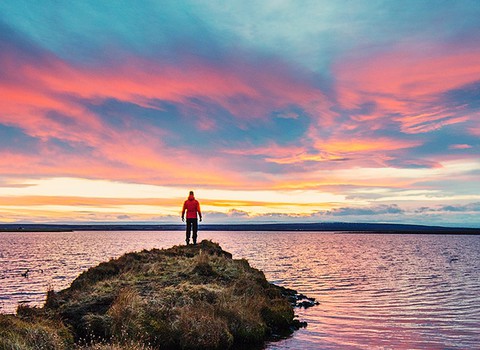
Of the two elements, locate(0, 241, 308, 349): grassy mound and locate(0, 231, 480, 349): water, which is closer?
locate(0, 241, 308, 349): grassy mound

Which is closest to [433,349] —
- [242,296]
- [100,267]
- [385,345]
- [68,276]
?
[385,345]

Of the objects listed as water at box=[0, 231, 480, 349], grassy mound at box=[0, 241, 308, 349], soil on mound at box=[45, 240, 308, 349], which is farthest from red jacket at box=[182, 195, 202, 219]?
water at box=[0, 231, 480, 349]

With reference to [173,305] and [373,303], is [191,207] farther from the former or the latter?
[373,303]

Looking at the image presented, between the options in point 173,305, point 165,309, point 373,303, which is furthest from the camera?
point 373,303

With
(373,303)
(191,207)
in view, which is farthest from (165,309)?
(373,303)

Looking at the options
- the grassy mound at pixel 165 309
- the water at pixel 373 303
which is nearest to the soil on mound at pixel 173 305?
the grassy mound at pixel 165 309

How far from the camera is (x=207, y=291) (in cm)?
2056

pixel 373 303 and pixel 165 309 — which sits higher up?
pixel 165 309

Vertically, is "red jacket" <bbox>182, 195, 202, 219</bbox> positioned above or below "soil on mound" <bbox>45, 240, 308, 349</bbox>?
above

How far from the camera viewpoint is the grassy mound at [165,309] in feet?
53.7

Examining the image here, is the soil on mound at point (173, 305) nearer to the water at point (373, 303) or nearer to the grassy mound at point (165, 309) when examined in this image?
the grassy mound at point (165, 309)

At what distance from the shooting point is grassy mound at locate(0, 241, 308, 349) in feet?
53.7

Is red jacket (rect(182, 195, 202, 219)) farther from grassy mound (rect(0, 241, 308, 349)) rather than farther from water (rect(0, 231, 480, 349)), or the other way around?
water (rect(0, 231, 480, 349))

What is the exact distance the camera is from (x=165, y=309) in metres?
17.9
